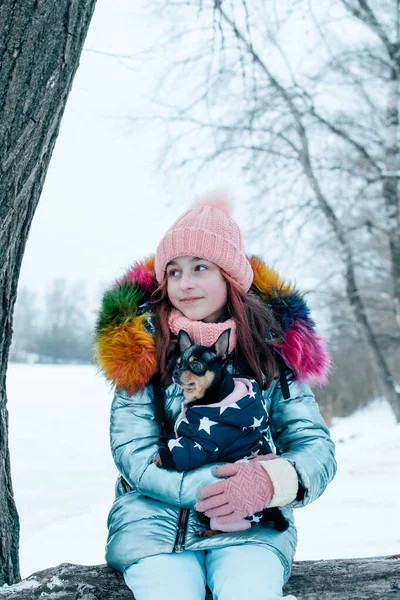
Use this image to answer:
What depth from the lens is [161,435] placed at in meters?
2.27

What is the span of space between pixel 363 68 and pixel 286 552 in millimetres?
9724

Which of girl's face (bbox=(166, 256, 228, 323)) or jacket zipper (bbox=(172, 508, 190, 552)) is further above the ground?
girl's face (bbox=(166, 256, 228, 323))

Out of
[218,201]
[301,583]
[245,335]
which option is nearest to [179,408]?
Result: [245,335]

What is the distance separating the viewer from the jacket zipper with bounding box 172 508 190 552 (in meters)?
1.95

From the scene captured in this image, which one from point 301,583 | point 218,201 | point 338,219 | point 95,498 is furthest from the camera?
point 338,219

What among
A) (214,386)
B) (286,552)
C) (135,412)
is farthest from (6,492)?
(286,552)

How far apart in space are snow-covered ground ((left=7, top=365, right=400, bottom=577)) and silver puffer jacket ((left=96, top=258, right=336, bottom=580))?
170 millimetres

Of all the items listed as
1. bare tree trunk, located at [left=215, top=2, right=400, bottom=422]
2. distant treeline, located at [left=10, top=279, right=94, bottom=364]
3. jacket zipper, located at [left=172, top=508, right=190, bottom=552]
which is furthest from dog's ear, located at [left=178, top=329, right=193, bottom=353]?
distant treeline, located at [left=10, top=279, right=94, bottom=364]

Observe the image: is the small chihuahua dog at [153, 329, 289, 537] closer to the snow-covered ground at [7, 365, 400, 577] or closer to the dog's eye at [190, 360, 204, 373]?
the dog's eye at [190, 360, 204, 373]

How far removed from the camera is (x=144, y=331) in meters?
2.38

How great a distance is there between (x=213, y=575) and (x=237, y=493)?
10.9 inches

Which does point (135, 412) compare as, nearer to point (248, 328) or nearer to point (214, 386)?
point (214, 386)

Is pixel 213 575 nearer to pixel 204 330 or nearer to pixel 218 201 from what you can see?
pixel 204 330

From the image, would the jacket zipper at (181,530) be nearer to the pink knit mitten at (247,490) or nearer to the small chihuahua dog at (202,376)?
the pink knit mitten at (247,490)
